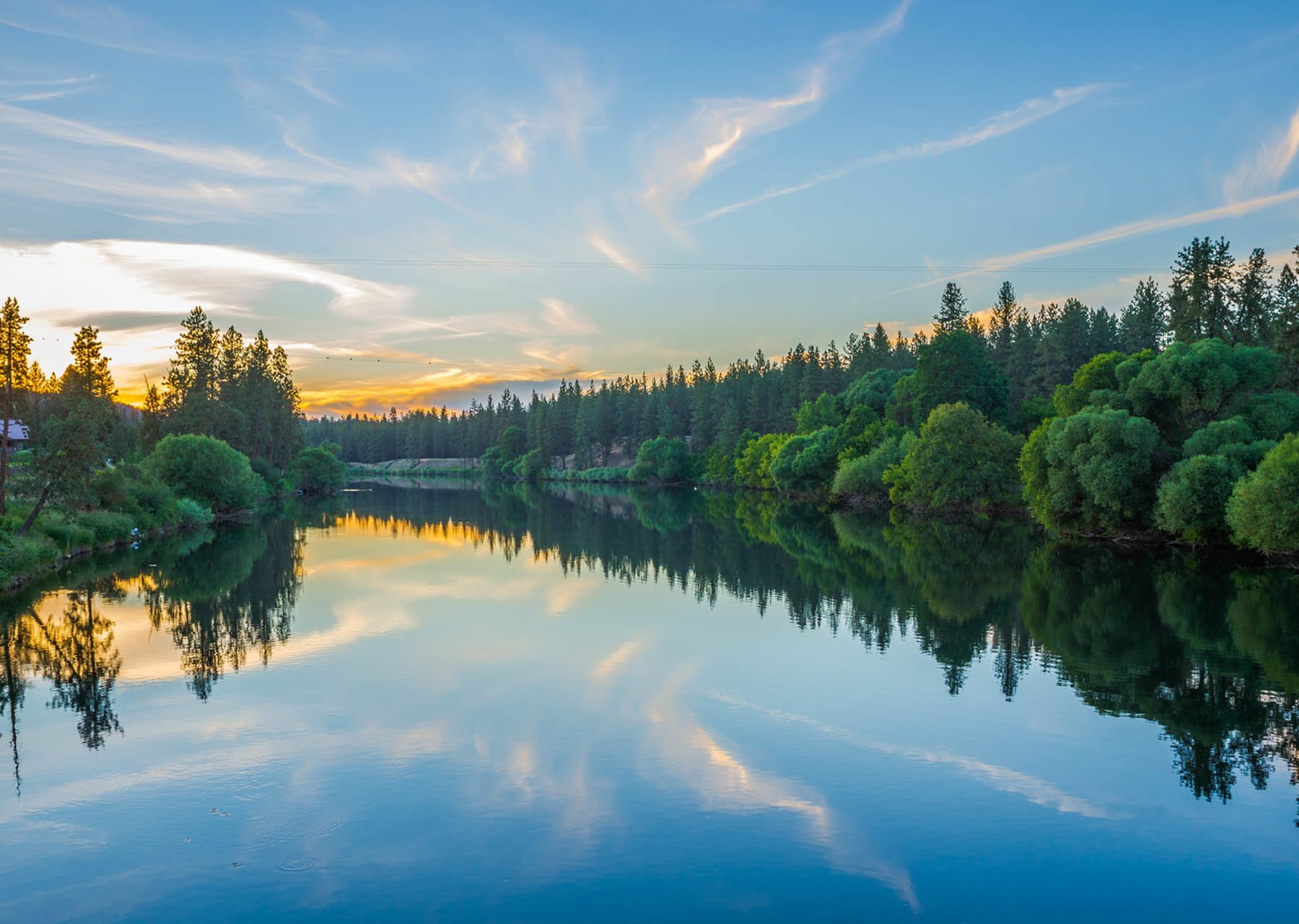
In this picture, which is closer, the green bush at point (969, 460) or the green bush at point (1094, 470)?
the green bush at point (1094, 470)

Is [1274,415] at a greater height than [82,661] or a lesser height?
greater

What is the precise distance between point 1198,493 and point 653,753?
35.6 meters

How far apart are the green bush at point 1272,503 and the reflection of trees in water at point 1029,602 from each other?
1560 millimetres

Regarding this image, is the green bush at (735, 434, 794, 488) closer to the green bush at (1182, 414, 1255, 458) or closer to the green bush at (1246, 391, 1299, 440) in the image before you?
the green bush at (1246, 391, 1299, 440)

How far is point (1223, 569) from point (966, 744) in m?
27.6

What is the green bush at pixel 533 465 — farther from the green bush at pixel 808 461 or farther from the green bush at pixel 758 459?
the green bush at pixel 808 461

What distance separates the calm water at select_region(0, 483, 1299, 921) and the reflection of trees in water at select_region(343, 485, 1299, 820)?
0.18 m

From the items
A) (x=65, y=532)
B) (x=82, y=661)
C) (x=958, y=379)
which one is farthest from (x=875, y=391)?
(x=82, y=661)

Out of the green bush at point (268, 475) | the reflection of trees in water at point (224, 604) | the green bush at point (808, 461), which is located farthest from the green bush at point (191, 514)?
the green bush at point (808, 461)

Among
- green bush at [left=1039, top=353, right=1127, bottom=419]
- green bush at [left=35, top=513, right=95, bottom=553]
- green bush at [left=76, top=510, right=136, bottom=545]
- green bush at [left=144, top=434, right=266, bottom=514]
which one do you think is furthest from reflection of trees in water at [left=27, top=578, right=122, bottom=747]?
green bush at [left=1039, top=353, right=1127, bottom=419]

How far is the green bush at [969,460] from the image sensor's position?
6606 centimetres

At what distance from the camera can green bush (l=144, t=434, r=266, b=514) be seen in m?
→ 60.6

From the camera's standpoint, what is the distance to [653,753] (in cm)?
1560

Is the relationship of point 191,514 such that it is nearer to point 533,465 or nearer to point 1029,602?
point 1029,602
